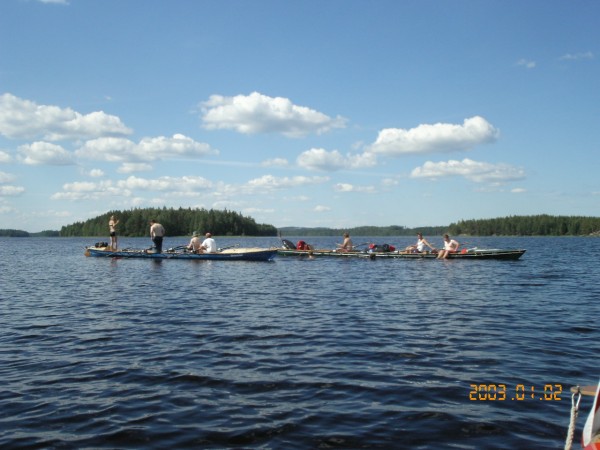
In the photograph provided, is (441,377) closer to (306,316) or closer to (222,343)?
(222,343)

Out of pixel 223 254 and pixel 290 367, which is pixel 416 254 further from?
pixel 290 367

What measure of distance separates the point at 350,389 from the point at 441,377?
6.12 ft

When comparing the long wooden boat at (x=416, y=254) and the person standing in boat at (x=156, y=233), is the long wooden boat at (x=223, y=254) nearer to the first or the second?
the person standing in boat at (x=156, y=233)

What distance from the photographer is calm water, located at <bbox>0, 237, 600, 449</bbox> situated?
22.2ft

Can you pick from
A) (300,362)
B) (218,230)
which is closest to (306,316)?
(300,362)

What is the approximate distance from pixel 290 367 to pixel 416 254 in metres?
32.1

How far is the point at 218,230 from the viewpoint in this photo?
185375mm

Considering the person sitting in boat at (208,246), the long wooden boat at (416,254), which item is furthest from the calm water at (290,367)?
the person sitting in boat at (208,246)

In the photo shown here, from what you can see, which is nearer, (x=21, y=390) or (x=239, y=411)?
(x=239, y=411)

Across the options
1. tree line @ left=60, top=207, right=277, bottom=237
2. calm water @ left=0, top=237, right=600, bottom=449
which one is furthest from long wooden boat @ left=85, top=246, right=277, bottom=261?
tree line @ left=60, top=207, right=277, bottom=237

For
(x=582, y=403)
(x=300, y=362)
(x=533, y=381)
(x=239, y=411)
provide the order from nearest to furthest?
(x=239, y=411) < (x=582, y=403) < (x=533, y=381) < (x=300, y=362)

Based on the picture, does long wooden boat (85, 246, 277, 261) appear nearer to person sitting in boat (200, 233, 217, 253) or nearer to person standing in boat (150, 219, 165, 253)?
person sitting in boat (200, 233, 217, 253)
